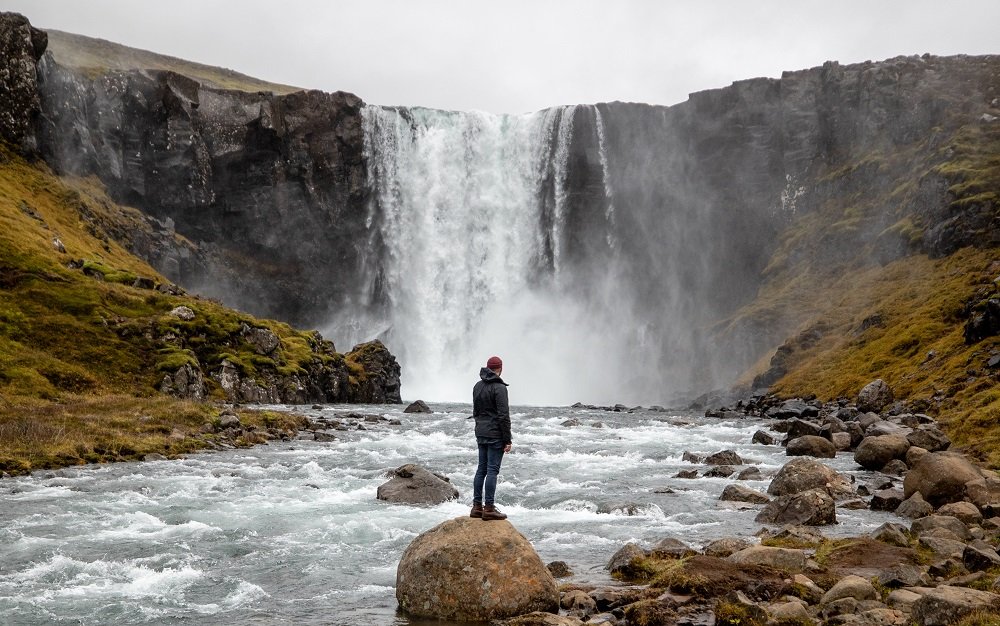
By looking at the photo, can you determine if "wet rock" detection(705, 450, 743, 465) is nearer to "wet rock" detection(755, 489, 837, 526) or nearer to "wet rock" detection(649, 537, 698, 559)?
"wet rock" detection(755, 489, 837, 526)

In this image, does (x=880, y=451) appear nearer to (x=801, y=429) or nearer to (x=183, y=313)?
(x=801, y=429)

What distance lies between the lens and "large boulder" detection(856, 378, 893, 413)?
5562 centimetres

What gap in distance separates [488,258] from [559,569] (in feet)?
360

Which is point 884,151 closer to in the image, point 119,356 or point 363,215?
point 363,215

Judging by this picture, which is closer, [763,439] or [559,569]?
[559,569]

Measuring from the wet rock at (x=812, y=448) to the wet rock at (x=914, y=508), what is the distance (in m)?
14.9

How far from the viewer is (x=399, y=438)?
149 feet

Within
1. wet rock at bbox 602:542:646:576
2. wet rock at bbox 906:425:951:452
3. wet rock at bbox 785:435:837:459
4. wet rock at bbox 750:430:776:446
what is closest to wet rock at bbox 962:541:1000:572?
wet rock at bbox 602:542:646:576

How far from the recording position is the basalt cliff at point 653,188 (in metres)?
105

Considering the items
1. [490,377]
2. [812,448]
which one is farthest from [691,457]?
[490,377]

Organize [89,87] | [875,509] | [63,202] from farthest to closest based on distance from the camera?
1. [89,87]
2. [63,202]
3. [875,509]

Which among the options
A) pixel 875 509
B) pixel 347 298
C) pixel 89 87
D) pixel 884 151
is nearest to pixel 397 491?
pixel 875 509

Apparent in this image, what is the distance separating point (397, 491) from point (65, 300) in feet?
147

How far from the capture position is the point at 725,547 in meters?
17.2
